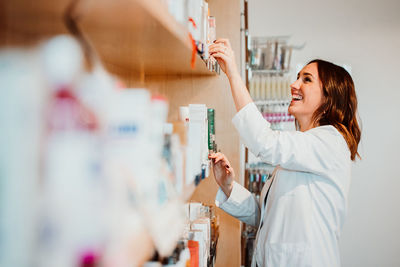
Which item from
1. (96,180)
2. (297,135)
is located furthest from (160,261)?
(297,135)

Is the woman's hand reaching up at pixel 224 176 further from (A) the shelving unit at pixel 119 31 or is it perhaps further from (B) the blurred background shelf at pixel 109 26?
(B) the blurred background shelf at pixel 109 26

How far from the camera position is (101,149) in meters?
0.44

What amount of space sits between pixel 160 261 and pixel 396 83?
165 inches

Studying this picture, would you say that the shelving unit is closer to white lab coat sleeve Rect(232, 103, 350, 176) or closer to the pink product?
white lab coat sleeve Rect(232, 103, 350, 176)

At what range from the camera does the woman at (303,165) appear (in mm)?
1319

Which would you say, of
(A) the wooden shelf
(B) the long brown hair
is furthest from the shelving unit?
(B) the long brown hair

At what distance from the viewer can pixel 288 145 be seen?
4.28 ft

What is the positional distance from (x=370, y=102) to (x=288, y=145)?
3.17m

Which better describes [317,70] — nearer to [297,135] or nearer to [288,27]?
[297,135]

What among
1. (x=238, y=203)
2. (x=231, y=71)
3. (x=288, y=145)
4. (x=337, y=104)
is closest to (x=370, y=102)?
(x=337, y=104)

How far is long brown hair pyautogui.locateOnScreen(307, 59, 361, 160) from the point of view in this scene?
1600 mm

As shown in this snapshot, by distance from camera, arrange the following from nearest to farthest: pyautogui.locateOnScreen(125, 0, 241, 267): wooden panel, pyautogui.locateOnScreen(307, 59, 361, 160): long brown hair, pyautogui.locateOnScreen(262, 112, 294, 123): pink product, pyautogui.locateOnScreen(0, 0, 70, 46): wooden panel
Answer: pyautogui.locateOnScreen(0, 0, 70, 46): wooden panel < pyautogui.locateOnScreen(307, 59, 361, 160): long brown hair < pyautogui.locateOnScreen(125, 0, 241, 267): wooden panel < pyautogui.locateOnScreen(262, 112, 294, 123): pink product

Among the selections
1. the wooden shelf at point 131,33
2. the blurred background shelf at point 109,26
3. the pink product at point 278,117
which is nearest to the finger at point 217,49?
the wooden shelf at point 131,33

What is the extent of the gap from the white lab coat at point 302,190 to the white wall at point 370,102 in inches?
106
